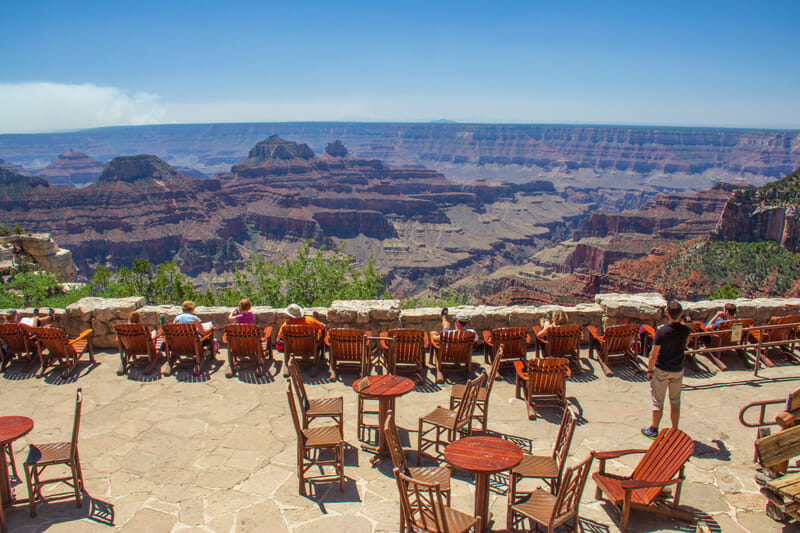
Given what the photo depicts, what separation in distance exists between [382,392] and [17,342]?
7885 mm

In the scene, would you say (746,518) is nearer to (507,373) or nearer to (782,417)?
(782,417)

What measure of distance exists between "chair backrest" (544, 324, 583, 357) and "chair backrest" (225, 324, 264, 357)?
5.39m

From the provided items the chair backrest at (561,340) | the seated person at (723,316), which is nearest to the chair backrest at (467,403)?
the chair backrest at (561,340)

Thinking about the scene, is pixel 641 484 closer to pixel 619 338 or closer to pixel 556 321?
pixel 556 321

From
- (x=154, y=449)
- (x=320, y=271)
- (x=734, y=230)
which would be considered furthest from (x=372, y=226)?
(x=154, y=449)

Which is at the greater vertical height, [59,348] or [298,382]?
[298,382]

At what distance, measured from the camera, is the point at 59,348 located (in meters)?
9.31

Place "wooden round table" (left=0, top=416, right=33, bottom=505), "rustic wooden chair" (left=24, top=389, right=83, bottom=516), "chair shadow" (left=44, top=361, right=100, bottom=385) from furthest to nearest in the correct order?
"chair shadow" (left=44, top=361, right=100, bottom=385), "rustic wooden chair" (left=24, top=389, right=83, bottom=516), "wooden round table" (left=0, top=416, right=33, bottom=505)

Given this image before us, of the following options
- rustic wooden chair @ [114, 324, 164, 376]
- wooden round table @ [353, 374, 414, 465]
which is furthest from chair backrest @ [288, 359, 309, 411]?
rustic wooden chair @ [114, 324, 164, 376]

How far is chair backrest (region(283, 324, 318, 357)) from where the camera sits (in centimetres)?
924

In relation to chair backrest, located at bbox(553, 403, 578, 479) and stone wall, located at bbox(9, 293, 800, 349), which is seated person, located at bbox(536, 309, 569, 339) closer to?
stone wall, located at bbox(9, 293, 800, 349)

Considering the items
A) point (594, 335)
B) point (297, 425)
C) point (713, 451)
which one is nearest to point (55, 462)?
point (297, 425)

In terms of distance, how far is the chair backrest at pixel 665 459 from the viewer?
5.15 metres

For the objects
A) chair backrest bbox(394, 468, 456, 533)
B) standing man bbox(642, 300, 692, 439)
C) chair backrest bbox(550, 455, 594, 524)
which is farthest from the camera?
standing man bbox(642, 300, 692, 439)
